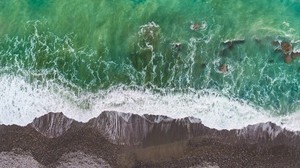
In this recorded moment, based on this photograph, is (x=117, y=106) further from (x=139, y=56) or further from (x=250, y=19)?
(x=250, y=19)

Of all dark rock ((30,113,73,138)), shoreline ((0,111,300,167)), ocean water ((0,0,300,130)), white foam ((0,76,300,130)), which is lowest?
shoreline ((0,111,300,167))

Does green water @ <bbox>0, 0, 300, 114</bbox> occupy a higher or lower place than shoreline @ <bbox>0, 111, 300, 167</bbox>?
higher

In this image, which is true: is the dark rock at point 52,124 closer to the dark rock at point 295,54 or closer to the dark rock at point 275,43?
the dark rock at point 275,43

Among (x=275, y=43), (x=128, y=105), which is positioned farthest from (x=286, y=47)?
(x=128, y=105)

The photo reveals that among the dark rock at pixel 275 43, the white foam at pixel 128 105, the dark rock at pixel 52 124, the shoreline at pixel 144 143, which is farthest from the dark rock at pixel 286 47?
the dark rock at pixel 52 124

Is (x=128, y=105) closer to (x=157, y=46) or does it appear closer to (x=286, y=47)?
(x=157, y=46)

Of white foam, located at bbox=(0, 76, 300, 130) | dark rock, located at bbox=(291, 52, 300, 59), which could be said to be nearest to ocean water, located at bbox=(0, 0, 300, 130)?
white foam, located at bbox=(0, 76, 300, 130)

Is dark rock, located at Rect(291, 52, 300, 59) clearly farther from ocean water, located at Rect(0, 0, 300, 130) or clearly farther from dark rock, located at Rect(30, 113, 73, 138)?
dark rock, located at Rect(30, 113, 73, 138)
